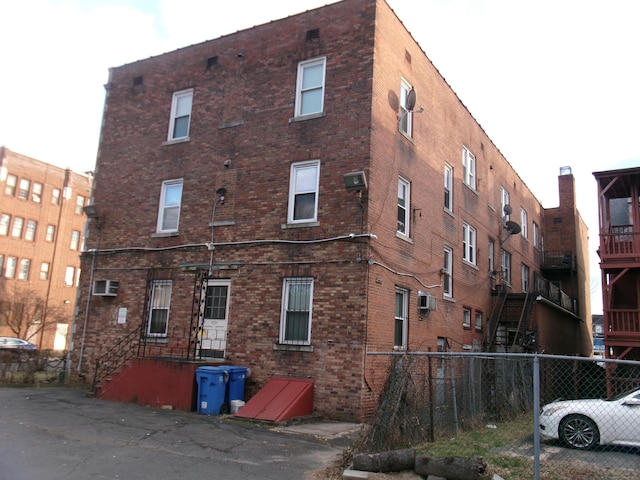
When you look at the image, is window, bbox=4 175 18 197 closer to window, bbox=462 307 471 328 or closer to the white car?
window, bbox=462 307 471 328

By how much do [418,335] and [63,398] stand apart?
953 cm

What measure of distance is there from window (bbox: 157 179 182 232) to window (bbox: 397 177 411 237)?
652 cm

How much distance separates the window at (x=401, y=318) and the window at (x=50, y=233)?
127 feet

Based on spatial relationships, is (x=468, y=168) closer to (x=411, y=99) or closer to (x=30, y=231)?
(x=411, y=99)

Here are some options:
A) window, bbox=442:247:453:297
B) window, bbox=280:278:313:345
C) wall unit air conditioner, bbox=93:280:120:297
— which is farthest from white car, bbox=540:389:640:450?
wall unit air conditioner, bbox=93:280:120:297

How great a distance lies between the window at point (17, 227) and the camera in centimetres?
4224

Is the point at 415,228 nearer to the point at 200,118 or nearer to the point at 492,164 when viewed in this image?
the point at 200,118

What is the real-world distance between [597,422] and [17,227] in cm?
4365

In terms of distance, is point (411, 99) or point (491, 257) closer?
point (411, 99)

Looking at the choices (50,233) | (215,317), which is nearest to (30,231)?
(50,233)

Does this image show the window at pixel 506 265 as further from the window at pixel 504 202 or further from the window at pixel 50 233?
the window at pixel 50 233

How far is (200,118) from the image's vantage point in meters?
16.8

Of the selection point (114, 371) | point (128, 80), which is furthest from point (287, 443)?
point (128, 80)

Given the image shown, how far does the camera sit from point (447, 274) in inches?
721
